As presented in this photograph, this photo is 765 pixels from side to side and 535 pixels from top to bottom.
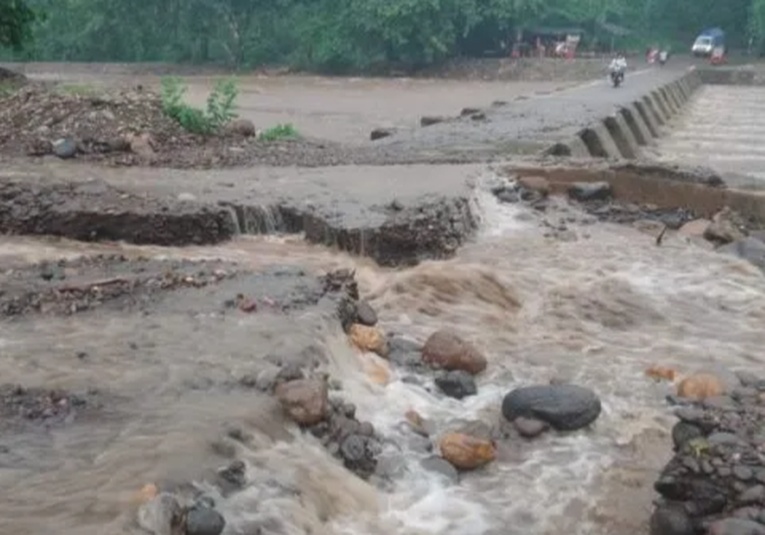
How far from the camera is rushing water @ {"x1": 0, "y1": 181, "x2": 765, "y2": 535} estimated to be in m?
4.50

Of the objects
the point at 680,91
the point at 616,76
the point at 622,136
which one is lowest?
the point at 680,91

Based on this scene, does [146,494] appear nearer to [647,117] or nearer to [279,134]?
[279,134]

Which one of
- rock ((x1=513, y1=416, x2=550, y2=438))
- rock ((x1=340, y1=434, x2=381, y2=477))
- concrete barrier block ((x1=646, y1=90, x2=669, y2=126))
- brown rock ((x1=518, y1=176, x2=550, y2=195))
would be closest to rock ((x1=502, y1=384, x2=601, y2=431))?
rock ((x1=513, y1=416, x2=550, y2=438))

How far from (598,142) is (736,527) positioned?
12.8 m

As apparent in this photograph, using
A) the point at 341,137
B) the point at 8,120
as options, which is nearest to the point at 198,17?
the point at 341,137

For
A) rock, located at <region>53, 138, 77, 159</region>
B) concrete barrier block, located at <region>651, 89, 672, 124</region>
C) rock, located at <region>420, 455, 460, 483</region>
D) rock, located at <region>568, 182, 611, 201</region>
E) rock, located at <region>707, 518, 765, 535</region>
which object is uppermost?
rock, located at <region>707, 518, 765, 535</region>

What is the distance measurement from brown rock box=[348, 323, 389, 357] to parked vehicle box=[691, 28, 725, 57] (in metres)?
48.7

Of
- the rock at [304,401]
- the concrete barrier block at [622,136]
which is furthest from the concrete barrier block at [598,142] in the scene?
the rock at [304,401]

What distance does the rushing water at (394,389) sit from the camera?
4.50 meters

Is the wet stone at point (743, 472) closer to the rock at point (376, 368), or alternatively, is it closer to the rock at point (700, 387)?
the rock at point (700, 387)

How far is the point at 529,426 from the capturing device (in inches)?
230

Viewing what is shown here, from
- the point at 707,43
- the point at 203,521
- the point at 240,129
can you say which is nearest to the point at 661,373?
the point at 203,521

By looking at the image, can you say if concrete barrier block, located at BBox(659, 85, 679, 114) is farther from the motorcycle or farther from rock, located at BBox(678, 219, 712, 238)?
rock, located at BBox(678, 219, 712, 238)

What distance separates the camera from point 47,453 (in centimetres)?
458
